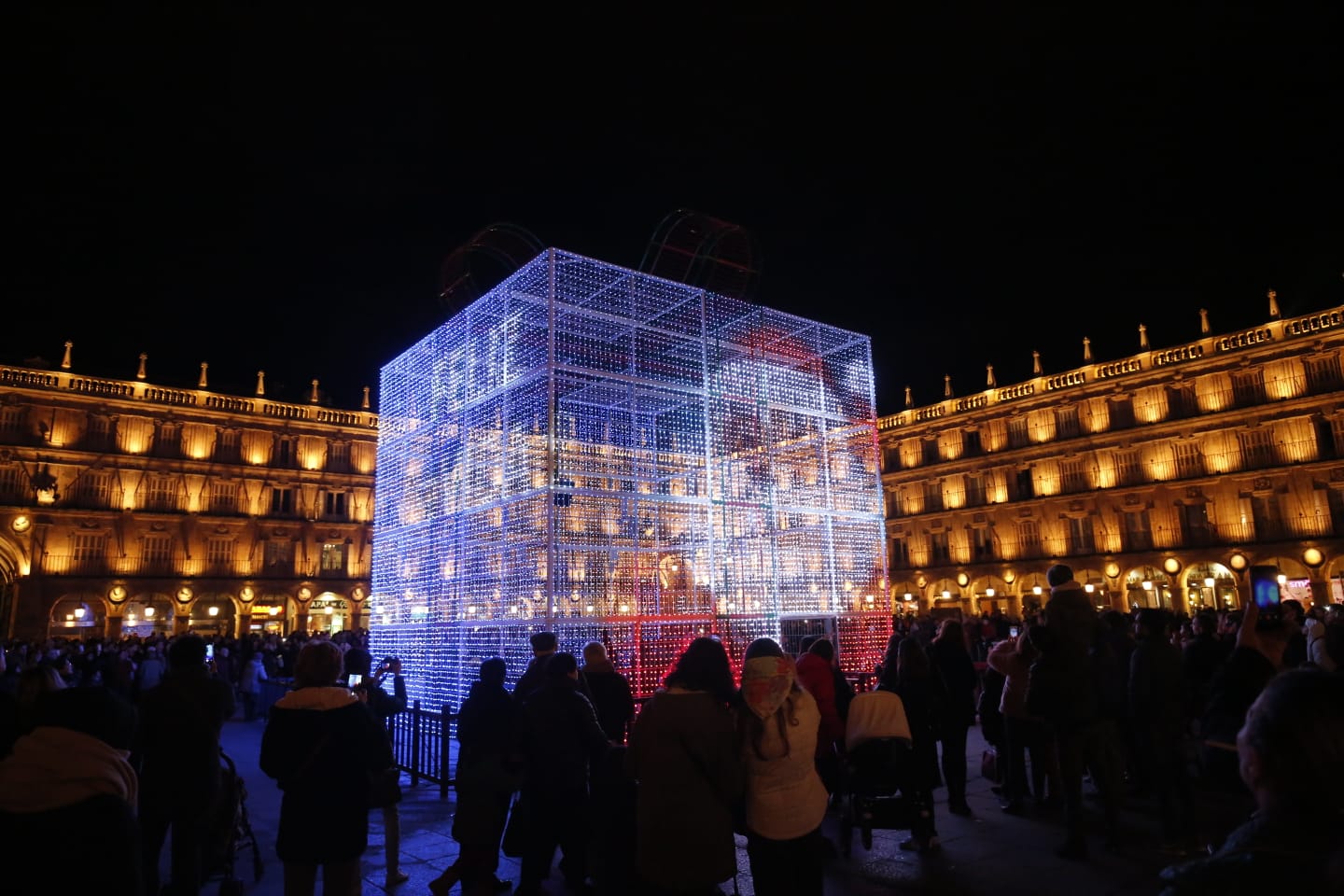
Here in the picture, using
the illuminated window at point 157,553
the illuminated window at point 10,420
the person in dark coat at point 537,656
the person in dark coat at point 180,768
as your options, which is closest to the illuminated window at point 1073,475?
the person in dark coat at point 537,656

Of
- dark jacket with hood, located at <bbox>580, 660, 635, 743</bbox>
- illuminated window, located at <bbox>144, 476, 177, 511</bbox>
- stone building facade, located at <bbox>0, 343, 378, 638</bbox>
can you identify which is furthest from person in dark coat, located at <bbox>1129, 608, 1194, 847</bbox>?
illuminated window, located at <bbox>144, 476, 177, 511</bbox>

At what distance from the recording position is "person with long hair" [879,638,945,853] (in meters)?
5.53

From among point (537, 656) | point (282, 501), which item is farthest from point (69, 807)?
point (282, 501)

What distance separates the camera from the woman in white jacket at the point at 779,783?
3.48 metres

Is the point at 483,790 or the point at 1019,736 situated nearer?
the point at 483,790

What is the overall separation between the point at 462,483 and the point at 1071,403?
35.3 m

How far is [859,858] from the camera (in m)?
5.66

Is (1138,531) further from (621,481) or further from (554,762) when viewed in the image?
(554,762)

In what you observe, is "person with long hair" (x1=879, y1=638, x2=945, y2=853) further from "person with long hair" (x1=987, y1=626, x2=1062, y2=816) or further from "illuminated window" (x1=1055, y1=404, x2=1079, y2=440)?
"illuminated window" (x1=1055, y1=404, x2=1079, y2=440)

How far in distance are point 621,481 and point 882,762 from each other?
6.11 m

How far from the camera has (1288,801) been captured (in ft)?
5.07

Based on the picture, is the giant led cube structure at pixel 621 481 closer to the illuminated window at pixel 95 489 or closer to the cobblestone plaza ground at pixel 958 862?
the cobblestone plaza ground at pixel 958 862

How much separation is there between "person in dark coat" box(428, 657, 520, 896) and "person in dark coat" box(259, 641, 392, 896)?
107 centimetres

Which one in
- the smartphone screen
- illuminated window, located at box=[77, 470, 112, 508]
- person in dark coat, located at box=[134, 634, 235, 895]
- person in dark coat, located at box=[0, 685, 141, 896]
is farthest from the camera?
illuminated window, located at box=[77, 470, 112, 508]
